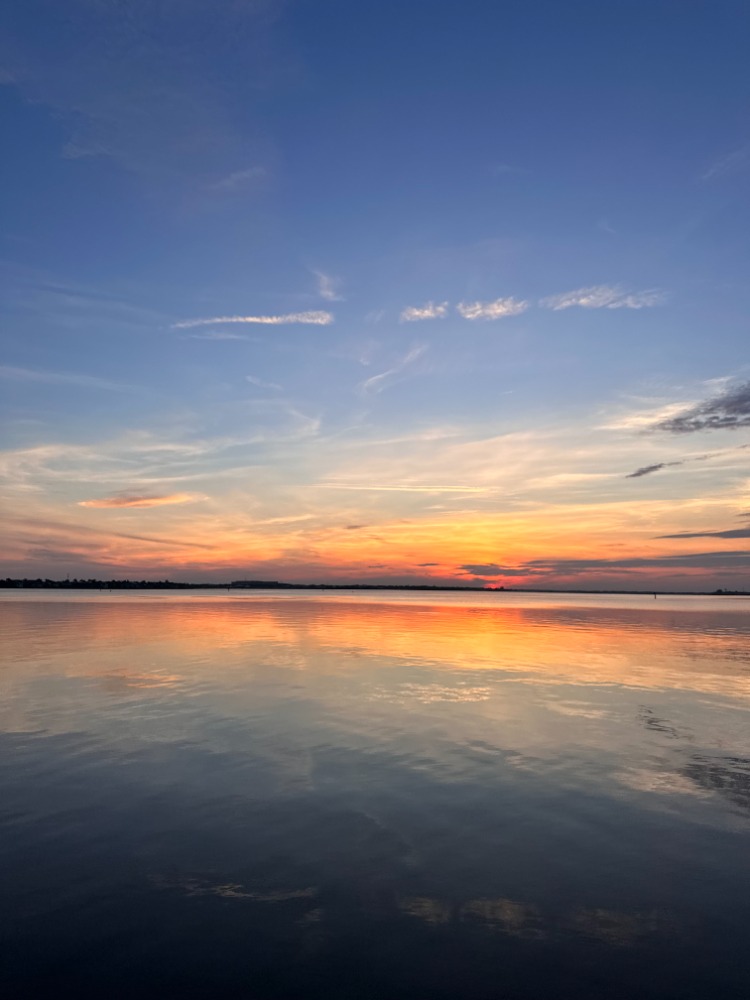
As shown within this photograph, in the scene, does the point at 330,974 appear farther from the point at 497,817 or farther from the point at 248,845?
the point at 497,817

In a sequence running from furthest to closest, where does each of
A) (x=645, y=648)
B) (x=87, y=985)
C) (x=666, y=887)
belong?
(x=645, y=648) → (x=666, y=887) → (x=87, y=985)

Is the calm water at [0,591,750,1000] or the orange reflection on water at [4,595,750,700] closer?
the calm water at [0,591,750,1000]

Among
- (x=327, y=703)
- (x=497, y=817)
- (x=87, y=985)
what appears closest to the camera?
(x=87, y=985)

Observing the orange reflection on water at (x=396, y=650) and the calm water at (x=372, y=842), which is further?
the orange reflection on water at (x=396, y=650)

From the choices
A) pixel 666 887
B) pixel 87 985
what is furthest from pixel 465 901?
pixel 87 985

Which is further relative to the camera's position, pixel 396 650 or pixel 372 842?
pixel 396 650

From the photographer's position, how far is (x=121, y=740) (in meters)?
16.8

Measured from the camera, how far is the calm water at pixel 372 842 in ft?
24.0

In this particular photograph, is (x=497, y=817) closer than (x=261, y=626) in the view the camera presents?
Yes

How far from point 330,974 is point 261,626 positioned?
48.3 meters

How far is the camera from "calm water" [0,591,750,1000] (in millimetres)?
7324

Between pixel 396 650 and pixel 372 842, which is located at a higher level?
pixel 396 650

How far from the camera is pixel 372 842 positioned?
1066 cm

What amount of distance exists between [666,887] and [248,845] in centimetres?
625
